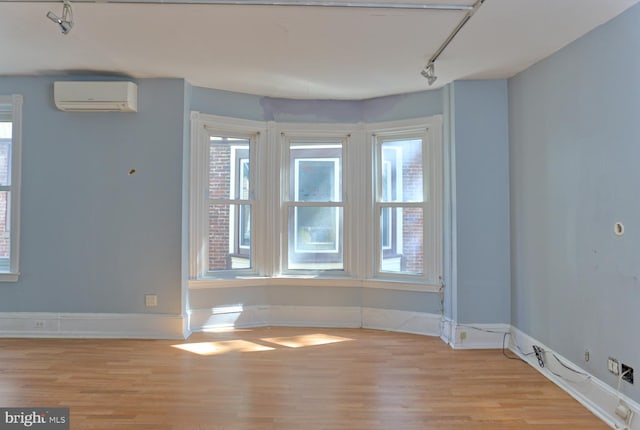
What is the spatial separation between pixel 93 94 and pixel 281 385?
3.05 m

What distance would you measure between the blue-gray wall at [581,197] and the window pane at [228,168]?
269 centimetres

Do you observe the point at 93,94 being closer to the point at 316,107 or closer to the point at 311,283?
the point at 316,107

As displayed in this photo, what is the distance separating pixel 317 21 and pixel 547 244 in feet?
7.88

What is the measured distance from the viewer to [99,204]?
4047 mm

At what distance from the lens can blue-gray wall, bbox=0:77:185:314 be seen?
402 centimetres

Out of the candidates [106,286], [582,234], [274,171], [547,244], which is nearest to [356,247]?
[274,171]

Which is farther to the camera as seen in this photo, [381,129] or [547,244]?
[381,129]

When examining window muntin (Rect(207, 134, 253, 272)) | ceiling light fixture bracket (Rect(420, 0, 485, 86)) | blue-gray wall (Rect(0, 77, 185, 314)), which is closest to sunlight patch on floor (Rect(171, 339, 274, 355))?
blue-gray wall (Rect(0, 77, 185, 314))

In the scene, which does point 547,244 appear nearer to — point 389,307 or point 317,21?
point 389,307

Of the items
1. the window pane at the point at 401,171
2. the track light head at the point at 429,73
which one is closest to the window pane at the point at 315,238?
the window pane at the point at 401,171

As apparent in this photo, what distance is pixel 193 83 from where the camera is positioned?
415 centimetres

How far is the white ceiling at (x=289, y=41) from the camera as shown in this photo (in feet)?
8.66

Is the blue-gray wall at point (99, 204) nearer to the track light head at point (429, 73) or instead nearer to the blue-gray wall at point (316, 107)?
the blue-gray wall at point (316, 107)

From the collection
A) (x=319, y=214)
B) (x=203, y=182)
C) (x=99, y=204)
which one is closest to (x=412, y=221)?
(x=319, y=214)
